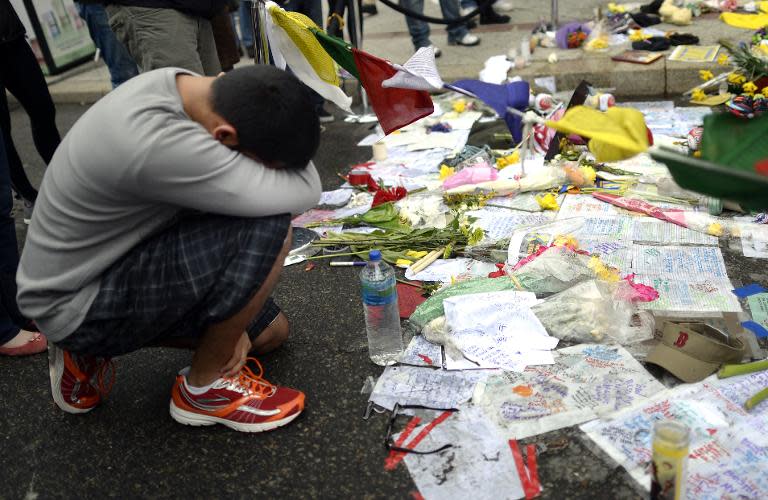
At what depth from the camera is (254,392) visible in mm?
2230

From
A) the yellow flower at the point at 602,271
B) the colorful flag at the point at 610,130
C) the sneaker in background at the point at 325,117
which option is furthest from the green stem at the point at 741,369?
the sneaker in background at the point at 325,117

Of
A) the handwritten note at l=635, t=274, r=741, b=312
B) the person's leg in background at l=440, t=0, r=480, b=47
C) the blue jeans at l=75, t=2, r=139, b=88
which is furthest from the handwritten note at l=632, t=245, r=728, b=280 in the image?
the person's leg in background at l=440, t=0, r=480, b=47

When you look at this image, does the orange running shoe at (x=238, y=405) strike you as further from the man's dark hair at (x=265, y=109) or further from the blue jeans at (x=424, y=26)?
the blue jeans at (x=424, y=26)

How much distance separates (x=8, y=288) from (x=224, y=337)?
1.15m

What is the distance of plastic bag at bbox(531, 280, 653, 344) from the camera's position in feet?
7.79

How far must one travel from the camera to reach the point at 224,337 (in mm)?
2119

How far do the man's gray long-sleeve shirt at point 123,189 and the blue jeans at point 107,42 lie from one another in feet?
8.31

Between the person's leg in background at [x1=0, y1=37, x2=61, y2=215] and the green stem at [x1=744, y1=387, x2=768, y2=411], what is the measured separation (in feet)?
10.7

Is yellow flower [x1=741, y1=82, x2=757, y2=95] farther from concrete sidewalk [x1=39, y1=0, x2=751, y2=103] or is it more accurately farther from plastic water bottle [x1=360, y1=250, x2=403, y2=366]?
plastic water bottle [x1=360, y1=250, x2=403, y2=366]

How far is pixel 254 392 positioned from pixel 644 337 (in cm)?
127

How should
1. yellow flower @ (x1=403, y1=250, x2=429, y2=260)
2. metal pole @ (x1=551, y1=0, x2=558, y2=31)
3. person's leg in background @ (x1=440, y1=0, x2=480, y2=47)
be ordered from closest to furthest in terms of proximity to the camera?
yellow flower @ (x1=403, y1=250, x2=429, y2=260), metal pole @ (x1=551, y1=0, x2=558, y2=31), person's leg in background @ (x1=440, y1=0, x2=480, y2=47)

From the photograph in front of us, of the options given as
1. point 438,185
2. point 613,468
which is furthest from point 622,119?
point 438,185

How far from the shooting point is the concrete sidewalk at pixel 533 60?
515 centimetres

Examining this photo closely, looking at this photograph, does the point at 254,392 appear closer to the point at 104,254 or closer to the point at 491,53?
the point at 104,254
